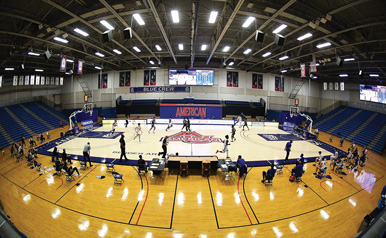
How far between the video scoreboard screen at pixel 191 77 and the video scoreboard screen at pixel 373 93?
24.8 meters

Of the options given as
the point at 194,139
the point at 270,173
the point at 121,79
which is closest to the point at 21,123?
the point at 121,79

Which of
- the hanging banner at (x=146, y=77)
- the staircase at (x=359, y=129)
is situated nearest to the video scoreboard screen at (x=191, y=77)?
the hanging banner at (x=146, y=77)

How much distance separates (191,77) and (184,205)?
25890 millimetres

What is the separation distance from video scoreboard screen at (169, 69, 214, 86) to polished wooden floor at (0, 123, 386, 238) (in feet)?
74.5

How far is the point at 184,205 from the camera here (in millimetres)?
6992

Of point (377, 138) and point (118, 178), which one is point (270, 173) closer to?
point (118, 178)

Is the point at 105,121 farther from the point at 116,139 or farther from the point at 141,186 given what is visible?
the point at 141,186

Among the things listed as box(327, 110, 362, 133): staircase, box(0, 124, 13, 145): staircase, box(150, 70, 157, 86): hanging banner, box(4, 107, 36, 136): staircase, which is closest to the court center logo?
box(0, 124, 13, 145): staircase

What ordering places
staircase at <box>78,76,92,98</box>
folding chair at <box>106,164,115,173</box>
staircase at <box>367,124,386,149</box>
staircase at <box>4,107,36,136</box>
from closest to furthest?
folding chair at <box>106,164,115,173</box> < staircase at <box>367,124,386,149</box> < staircase at <box>4,107,36,136</box> < staircase at <box>78,76,92,98</box>

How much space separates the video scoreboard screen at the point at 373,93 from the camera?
2306 cm

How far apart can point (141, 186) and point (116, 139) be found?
33.0ft

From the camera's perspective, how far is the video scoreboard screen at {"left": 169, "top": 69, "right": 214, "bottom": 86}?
1187 inches

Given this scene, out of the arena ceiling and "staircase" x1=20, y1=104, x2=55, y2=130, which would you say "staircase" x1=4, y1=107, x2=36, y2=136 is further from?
the arena ceiling

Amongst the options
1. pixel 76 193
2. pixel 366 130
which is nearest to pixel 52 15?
pixel 76 193
